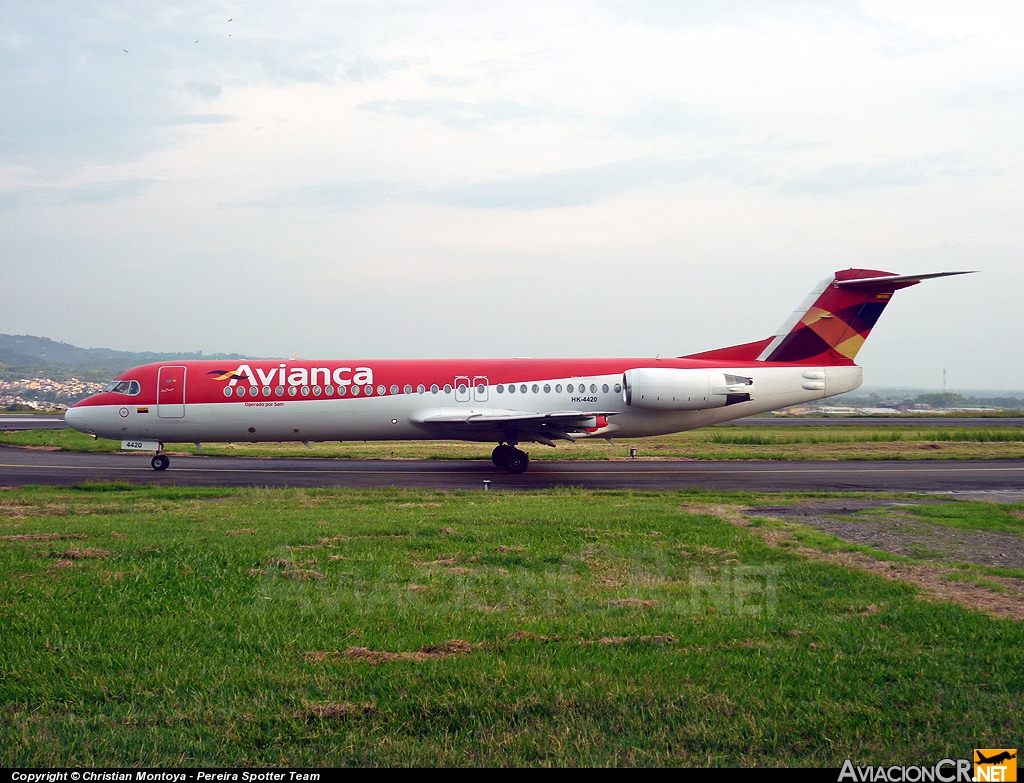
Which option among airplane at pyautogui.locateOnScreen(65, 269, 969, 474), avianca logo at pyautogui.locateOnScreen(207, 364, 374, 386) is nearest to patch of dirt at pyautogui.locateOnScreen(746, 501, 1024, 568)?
airplane at pyautogui.locateOnScreen(65, 269, 969, 474)

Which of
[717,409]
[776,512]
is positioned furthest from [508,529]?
[717,409]

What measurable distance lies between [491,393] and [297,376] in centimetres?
571

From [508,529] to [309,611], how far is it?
489 centimetres

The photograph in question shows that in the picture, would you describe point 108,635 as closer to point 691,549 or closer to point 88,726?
point 88,726

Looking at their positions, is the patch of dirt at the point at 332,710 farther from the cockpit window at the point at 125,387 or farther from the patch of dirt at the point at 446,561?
the cockpit window at the point at 125,387

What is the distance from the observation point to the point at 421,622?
7348 millimetres

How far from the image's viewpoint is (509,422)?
23.6 metres

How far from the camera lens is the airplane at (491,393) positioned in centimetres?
2400

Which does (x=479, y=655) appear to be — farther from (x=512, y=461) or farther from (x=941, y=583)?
(x=512, y=461)

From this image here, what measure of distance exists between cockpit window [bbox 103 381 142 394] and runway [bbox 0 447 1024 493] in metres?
2.36

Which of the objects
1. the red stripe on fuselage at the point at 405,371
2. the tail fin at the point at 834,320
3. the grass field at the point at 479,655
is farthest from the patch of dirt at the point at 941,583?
the tail fin at the point at 834,320

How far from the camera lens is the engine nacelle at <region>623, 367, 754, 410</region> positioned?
24016 millimetres

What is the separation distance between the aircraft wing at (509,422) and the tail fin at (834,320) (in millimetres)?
6161

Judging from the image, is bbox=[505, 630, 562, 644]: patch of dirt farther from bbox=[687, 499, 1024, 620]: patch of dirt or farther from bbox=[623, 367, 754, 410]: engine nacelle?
bbox=[623, 367, 754, 410]: engine nacelle
